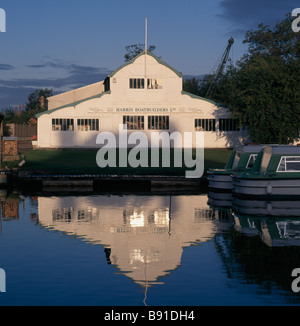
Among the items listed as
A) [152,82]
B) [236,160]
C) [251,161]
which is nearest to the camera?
[251,161]

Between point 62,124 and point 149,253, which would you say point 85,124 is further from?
point 149,253

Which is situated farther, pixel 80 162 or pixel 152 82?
pixel 152 82

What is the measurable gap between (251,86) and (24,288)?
47742mm

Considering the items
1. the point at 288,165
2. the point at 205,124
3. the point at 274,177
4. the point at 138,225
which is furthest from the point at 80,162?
the point at 138,225

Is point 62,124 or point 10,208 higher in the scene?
point 62,124

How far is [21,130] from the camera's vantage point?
88.1 m

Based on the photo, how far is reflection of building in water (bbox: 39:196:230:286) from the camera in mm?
16656

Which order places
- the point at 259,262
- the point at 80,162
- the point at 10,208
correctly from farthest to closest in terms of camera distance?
1. the point at 80,162
2. the point at 10,208
3. the point at 259,262

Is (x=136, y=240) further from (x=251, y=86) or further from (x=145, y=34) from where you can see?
(x=145, y=34)

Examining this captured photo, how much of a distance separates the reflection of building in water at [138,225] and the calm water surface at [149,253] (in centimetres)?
4

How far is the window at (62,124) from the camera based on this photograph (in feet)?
207

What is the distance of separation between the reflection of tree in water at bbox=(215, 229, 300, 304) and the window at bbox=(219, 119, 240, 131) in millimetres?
44386

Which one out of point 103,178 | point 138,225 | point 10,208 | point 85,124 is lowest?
point 138,225

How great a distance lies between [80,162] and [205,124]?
63.0 ft
